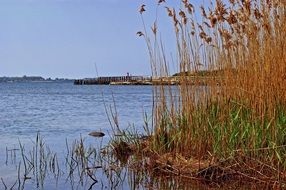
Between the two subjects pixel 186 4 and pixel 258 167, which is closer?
pixel 258 167

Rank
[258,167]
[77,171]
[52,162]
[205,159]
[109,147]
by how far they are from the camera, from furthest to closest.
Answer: [109,147]
[52,162]
[77,171]
[205,159]
[258,167]

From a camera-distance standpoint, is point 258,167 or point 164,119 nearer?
point 258,167

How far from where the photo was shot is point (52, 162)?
8.66 m

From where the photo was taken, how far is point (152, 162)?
7914 mm

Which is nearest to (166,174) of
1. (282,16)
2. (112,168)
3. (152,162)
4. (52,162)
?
(152,162)

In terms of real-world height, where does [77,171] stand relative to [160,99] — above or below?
below

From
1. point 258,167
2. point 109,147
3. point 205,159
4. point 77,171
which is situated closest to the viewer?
point 258,167

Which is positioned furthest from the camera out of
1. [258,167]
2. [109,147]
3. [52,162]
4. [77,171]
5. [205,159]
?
[109,147]

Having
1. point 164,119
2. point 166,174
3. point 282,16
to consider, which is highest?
point 282,16

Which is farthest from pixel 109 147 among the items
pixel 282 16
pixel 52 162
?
pixel 282 16

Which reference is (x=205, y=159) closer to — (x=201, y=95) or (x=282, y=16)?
(x=201, y=95)

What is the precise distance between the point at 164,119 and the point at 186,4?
1780 millimetres

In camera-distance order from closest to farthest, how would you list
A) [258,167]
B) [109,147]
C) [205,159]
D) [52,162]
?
[258,167] < [205,159] < [52,162] < [109,147]

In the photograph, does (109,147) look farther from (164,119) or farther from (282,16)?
(282,16)
